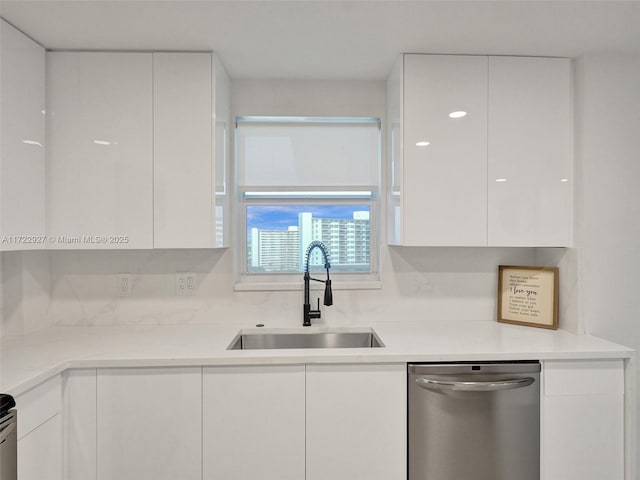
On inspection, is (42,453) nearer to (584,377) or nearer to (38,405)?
(38,405)

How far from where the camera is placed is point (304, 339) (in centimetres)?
232

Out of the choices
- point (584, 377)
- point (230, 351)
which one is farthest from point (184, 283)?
point (584, 377)

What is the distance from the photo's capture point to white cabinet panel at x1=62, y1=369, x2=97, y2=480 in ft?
5.63

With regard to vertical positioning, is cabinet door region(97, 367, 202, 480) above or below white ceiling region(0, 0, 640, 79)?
below

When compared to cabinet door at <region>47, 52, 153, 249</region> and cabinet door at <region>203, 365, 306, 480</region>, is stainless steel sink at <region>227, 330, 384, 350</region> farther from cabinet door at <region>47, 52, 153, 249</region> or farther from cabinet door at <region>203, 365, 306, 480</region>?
cabinet door at <region>47, 52, 153, 249</region>

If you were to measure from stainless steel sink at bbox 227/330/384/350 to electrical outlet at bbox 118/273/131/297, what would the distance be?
71 cm

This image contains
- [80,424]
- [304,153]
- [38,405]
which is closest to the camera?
[38,405]

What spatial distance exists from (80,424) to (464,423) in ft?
5.32

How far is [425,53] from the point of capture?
2076 mm

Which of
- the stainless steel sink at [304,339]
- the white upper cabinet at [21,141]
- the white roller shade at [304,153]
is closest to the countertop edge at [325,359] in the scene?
the stainless steel sink at [304,339]

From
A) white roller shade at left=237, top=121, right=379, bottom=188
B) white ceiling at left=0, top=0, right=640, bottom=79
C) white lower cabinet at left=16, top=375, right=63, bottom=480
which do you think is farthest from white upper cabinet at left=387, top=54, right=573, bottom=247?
white lower cabinet at left=16, top=375, right=63, bottom=480

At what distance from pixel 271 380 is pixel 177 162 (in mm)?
1135

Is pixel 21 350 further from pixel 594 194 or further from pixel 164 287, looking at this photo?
pixel 594 194

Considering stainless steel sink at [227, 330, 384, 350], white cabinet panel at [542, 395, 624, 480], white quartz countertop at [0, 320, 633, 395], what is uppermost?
white quartz countertop at [0, 320, 633, 395]
